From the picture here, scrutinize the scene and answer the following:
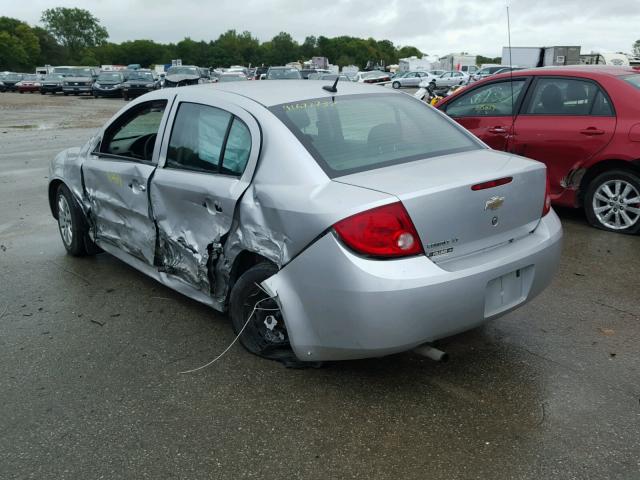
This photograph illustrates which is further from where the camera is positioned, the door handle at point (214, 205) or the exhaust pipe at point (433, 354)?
the door handle at point (214, 205)

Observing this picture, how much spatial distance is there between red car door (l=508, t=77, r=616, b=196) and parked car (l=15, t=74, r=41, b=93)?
51104 millimetres

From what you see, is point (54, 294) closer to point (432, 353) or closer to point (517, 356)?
point (432, 353)

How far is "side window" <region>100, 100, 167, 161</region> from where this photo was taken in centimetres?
458

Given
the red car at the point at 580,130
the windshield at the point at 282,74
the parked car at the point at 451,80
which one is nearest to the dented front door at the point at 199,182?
the red car at the point at 580,130

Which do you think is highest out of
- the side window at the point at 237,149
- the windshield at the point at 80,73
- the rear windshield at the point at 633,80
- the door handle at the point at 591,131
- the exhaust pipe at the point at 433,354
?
the rear windshield at the point at 633,80

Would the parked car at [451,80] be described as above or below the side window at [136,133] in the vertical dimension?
below

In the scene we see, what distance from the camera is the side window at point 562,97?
6.46 m

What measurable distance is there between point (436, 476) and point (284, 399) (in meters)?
0.93

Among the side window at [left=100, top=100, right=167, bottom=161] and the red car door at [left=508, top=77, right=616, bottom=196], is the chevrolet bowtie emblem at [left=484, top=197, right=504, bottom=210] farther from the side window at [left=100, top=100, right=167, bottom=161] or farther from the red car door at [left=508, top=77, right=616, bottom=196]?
the red car door at [left=508, top=77, right=616, bottom=196]

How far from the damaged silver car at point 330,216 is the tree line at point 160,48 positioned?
463 ft

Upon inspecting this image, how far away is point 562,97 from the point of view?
6.69m

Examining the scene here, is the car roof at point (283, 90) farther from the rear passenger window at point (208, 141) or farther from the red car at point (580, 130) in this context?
the red car at point (580, 130)

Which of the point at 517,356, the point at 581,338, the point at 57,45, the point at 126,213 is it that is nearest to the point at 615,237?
the point at 581,338

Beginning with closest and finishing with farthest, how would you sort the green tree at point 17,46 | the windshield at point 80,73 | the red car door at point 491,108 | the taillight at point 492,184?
1. the taillight at point 492,184
2. the red car door at point 491,108
3. the windshield at point 80,73
4. the green tree at point 17,46
